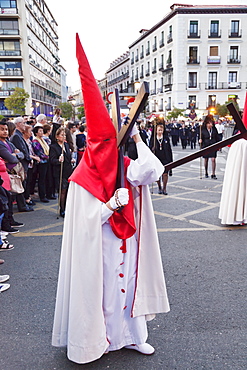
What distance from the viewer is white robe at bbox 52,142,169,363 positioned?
7.46 ft

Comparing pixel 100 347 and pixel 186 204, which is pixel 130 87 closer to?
pixel 186 204

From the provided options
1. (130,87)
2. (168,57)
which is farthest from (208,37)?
(130,87)

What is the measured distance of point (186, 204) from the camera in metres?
7.61

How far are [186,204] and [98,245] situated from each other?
560 cm

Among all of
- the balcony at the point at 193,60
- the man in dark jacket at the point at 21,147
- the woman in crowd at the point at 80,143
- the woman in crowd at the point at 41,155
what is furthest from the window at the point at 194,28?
the man in dark jacket at the point at 21,147

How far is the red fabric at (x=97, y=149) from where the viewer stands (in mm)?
2160

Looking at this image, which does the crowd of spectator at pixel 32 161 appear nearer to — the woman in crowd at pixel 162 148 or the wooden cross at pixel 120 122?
the woman in crowd at pixel 162 148

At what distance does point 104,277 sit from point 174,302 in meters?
1.32

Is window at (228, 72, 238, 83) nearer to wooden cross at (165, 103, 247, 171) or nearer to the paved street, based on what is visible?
the paved street

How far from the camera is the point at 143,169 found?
91.1 inches

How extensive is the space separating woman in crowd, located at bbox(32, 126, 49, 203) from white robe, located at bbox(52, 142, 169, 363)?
579cm

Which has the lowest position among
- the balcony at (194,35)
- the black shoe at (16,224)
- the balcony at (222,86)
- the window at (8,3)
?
the black shoe at (16,224)

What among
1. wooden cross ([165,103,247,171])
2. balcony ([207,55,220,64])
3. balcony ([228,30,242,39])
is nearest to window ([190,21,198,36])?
balcony ([207,55,220,64])

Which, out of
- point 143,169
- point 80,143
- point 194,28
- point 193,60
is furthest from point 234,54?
point 143,169
